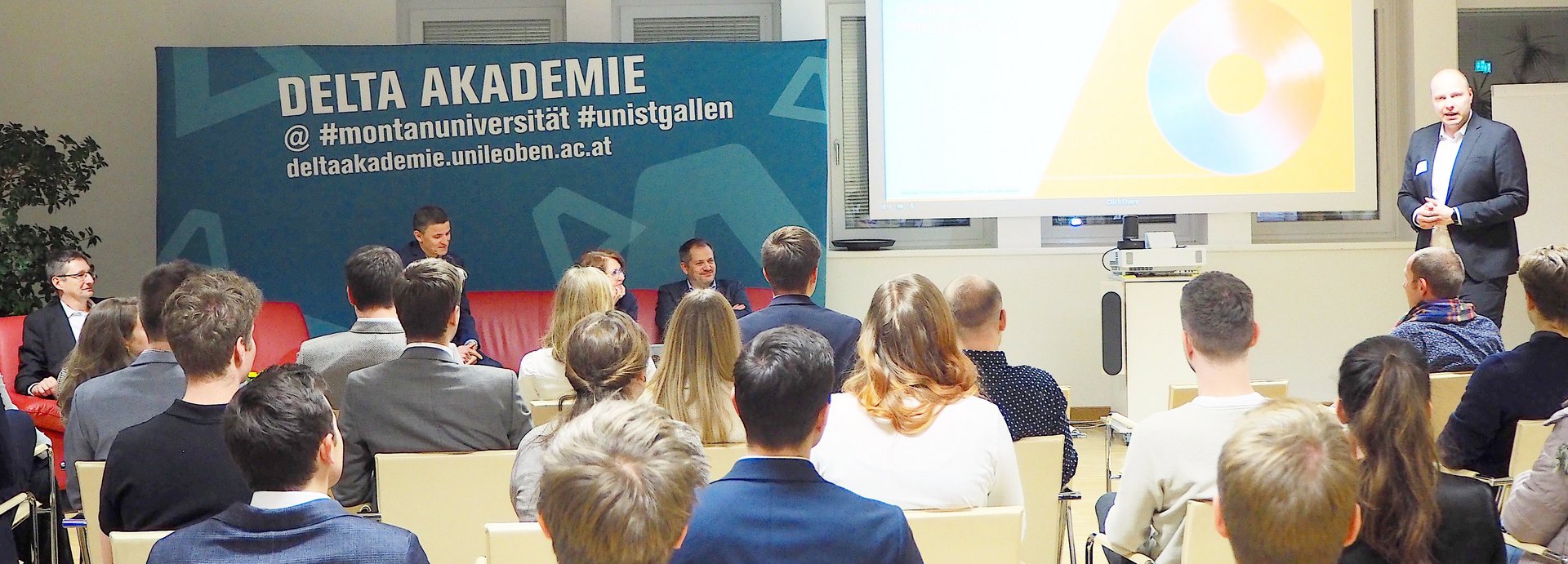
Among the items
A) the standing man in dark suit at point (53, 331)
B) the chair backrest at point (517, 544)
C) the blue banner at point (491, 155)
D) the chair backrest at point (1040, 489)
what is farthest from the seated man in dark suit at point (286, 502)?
the blue banner at point (491, 155)

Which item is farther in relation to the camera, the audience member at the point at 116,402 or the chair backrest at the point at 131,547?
the audience member at the point at 116,402

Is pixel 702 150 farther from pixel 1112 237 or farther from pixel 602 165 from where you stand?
pixel 1112 237

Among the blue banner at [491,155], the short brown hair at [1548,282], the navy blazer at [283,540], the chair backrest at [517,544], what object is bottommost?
the chair backrest at [517,544]

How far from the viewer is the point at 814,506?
68.4 inches

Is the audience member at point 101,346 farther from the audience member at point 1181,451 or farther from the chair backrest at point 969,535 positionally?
the audience member at point 1181,451

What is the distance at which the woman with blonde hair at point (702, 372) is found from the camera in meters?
2.90

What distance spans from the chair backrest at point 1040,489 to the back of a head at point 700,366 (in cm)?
69

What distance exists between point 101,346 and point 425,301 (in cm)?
133

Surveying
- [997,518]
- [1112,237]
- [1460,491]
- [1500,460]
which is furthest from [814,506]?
[1112,237]

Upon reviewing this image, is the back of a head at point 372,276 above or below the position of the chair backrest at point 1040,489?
above

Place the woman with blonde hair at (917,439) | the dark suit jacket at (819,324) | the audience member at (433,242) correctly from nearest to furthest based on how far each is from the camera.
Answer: the woman with blonde hair at (917,439), the dark suit jacket at (819,324), the audience member at (433,242)

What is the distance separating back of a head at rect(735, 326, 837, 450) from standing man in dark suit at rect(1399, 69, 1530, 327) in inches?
179

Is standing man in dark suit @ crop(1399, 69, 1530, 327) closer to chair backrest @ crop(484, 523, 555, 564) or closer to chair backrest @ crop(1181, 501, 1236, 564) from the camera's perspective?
chair backrest @ crop(1181, 501, 1236, 564)

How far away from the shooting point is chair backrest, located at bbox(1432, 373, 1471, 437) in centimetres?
350
